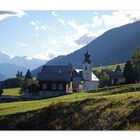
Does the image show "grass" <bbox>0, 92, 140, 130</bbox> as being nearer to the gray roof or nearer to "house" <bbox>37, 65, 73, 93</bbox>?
"house" <bbox>37, 65, 73, 93</bbox>

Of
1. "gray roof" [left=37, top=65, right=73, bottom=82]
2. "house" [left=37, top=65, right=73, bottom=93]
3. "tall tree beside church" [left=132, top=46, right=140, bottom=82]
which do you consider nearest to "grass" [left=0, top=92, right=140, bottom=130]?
"tall tree beside church" [left=132, top=46, right=140, bottom=82]

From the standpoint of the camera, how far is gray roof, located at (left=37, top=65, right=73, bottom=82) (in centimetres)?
7296

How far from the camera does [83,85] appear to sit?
265 ft

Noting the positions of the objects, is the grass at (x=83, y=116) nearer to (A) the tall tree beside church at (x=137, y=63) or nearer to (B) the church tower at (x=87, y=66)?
(A) the tall tree beside church at (x=137, y=63)

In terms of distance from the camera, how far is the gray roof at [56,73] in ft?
239

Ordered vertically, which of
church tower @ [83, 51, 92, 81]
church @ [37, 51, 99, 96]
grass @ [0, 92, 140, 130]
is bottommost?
grass @ [0, 92, 140, 130]

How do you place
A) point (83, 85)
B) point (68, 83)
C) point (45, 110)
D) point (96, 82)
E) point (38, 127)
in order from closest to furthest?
point (38, 127)
point (45, 110)
point (68, 83)
point (83, 85)
point (96, 82)
